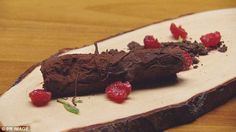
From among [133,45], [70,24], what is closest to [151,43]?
[133,45]

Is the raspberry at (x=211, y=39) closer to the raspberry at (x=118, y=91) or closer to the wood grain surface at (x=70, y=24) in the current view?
the wood grain surface at (x=70, y=24)

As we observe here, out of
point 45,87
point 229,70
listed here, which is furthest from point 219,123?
point 45,87

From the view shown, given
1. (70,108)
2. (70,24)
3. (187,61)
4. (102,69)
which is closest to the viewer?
(70,108)

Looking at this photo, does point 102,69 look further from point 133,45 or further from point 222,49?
point 222,49

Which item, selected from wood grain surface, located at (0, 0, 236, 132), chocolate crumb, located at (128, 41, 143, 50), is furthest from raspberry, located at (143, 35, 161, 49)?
wood grain surface, located at (0, 0, 236, 132)

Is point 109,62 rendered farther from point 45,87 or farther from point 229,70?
point 229,70

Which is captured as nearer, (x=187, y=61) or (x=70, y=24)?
(x=187, y=61)

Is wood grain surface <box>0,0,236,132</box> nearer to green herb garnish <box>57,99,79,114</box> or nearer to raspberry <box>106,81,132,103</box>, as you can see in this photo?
raspberry <box>106,81,132,103</box>
